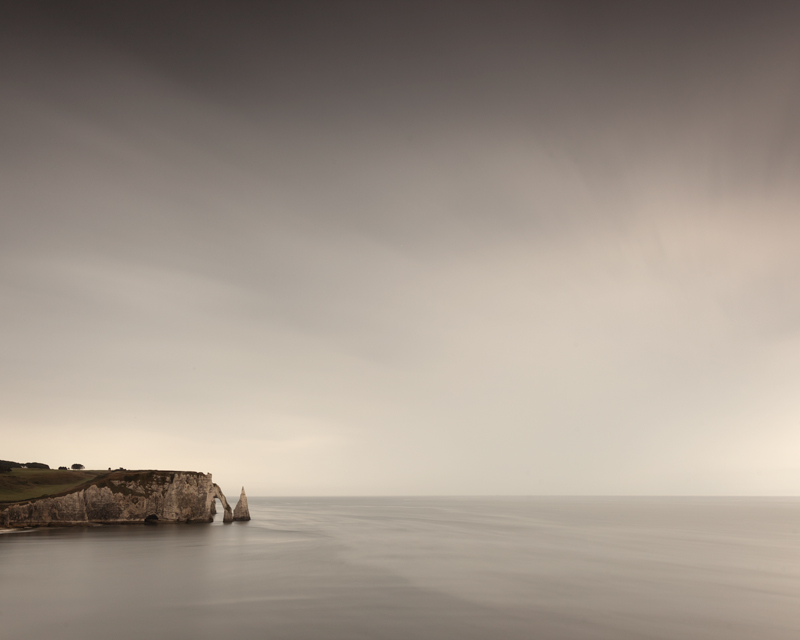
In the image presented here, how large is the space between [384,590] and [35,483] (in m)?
97.5

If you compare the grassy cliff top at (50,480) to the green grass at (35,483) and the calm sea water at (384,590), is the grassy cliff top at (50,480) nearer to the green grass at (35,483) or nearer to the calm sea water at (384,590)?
the green grass at (35,483)

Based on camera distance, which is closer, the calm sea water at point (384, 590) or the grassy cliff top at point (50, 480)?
the calm sea water at point (384, 590)

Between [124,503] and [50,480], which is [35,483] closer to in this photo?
[50,480]

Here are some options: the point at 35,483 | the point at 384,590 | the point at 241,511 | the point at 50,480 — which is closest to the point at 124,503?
the point at 35,483

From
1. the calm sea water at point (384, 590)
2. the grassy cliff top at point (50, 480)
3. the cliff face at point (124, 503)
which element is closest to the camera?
the calm sea water at point (384, 590)

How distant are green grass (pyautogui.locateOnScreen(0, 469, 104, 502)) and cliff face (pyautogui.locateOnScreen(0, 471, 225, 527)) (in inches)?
249

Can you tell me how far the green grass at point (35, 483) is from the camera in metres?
89.0

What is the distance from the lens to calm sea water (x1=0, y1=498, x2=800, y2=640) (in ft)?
94.4

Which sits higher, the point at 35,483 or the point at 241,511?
the point at 35,483

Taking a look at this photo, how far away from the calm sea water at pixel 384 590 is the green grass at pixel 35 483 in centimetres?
2372

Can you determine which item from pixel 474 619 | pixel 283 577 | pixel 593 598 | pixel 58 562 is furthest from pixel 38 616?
pixel 593 598

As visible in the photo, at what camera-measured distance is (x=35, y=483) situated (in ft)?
327

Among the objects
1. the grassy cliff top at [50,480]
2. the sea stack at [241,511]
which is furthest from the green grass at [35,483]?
the sea stack at [241,511]

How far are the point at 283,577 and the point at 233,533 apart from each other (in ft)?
139
